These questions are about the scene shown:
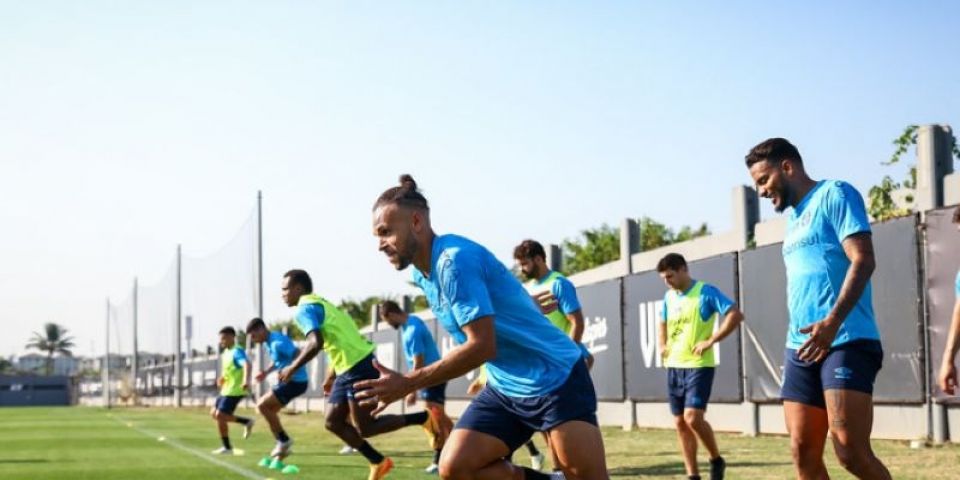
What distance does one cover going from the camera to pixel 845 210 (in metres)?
6.06

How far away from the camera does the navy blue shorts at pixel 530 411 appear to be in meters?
5.48

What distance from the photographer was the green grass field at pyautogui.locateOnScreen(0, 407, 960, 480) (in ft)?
39.9

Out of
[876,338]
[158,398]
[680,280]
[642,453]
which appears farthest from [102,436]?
[158,398]

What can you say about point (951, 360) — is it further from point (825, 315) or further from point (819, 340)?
point (819, 340)

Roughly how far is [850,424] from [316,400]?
1506 inches

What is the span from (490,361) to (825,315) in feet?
5.81

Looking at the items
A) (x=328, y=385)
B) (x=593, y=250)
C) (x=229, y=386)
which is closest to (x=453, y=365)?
(x=328, y=385)

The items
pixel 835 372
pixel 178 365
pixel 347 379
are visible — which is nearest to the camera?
pixel 835 372

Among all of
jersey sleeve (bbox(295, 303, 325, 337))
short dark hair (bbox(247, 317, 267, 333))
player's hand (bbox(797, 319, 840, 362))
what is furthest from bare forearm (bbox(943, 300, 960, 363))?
short dark hair (bbox(247, 317, 267, 333))

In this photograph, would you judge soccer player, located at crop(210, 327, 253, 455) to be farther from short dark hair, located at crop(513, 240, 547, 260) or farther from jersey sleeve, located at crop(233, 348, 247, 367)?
short dark hair, located at crop(513, 240, 547, 260)

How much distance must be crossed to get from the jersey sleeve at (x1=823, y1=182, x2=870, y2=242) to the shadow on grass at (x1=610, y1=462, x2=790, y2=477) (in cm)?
626

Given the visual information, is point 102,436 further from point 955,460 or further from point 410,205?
point 410,205

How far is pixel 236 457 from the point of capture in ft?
55.5

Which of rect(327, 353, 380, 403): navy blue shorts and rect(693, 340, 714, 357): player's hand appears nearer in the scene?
rect(693, 340, 714, 357): player's hand
